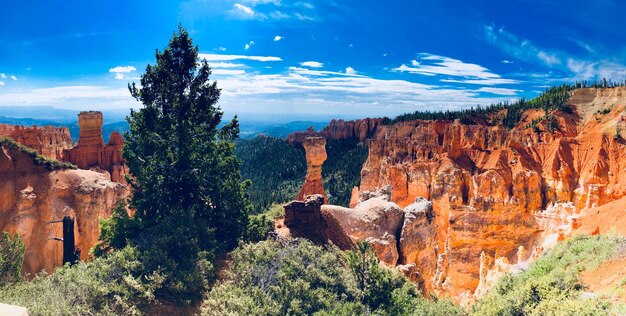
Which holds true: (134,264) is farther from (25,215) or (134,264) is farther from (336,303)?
(25,215)

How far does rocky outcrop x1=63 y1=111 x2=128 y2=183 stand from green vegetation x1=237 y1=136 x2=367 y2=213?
46.1 ft

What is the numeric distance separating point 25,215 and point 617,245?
2469cm

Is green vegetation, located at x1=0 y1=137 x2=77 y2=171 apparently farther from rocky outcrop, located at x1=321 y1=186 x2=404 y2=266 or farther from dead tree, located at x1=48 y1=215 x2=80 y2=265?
rocky outcrop, located at x1=321 y1=186 x2=404 y2=266

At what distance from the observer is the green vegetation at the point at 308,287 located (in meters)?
11.9

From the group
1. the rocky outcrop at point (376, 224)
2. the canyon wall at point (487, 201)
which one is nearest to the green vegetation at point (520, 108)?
the canyon wall at point (487, 201)

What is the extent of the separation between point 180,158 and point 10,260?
6.66 m

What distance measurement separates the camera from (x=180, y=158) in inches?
685

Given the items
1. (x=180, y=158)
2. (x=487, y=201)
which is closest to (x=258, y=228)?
(x=180, y=158)

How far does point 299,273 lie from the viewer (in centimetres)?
1334

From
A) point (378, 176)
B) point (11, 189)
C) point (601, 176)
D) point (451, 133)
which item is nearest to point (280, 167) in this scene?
point (378, 176)

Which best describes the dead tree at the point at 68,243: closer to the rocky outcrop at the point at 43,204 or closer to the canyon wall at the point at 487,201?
the rocky outcrop at the point at 43,204

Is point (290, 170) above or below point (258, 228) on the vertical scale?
below

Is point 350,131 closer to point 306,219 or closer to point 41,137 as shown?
point 41,137

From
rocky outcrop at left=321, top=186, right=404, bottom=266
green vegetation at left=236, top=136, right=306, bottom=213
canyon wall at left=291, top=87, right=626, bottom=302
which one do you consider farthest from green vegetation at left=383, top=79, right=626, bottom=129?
rocky outcrop at left=321, top=186, right=404, bottom=266
